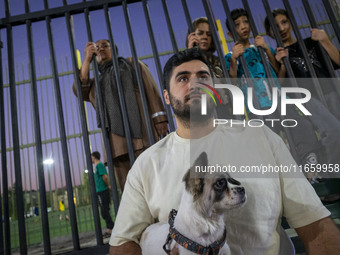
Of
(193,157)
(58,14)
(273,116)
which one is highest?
(58,14)

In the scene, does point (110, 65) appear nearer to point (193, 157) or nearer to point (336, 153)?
point (193, 157)

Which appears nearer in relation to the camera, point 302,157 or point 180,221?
point 180,221

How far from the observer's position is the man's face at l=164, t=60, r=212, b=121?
115cm

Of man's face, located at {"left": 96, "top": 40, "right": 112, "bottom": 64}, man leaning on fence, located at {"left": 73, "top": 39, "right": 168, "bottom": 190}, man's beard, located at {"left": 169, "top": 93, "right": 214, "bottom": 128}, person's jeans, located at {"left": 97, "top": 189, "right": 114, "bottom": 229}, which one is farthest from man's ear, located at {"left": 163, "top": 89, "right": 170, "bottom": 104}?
person's jeans, located at {"left": 97, "top": 189, "right": 114, "bottom": 229}

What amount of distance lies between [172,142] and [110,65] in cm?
118

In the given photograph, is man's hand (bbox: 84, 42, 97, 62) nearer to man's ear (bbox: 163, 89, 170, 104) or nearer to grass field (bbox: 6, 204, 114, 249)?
man's ear (bbox: 163, 89, 170, 104)

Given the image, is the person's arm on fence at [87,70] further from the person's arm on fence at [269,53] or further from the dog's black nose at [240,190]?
the dog's black nose at [240,190]

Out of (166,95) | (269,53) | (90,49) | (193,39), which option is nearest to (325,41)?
(269,53)

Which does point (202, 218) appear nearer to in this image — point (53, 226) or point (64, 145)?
point (64, 145)

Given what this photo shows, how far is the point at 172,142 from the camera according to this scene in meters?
1.16

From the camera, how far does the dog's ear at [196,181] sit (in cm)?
92

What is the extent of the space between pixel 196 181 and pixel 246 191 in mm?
196

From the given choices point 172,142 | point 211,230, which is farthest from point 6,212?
point 211,230

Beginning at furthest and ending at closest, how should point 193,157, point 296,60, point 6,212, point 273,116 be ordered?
point 296,60 < point 273,116 < point 6,212 < point 193,157
